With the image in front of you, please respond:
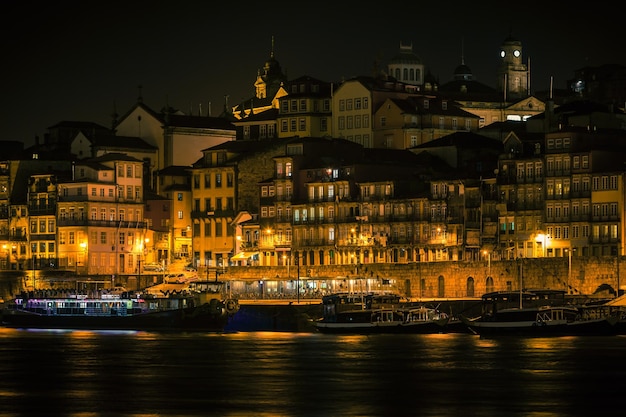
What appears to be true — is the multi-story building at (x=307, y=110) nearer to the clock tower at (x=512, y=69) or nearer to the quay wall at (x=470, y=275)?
the quay wall at (x=470, y=275)

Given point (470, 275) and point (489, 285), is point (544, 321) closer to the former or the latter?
point (489, 285)

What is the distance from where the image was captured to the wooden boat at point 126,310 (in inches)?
4926

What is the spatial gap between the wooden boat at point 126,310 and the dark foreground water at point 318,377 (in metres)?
12.0

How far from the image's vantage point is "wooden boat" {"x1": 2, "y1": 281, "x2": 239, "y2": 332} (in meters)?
125

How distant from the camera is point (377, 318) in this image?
117 metres

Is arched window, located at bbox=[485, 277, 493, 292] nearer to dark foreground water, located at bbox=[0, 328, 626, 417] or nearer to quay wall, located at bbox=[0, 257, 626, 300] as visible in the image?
quay wall, located at bbox=[0, 257, 626, 300]

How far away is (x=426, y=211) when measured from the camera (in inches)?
5689

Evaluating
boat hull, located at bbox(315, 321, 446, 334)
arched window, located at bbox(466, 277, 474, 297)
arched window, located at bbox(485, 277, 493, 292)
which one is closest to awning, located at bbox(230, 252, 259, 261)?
arched window, located at bbox(466, 277, 474, 297)

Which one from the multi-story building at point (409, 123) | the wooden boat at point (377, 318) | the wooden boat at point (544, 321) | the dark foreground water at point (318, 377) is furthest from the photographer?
the multi-story building at point (409, 123)

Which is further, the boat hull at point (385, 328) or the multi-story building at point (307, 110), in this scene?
the multi-story building at point (307, 110)

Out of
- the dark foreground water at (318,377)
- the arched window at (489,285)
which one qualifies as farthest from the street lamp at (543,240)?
the dark foreground water at (318,377)

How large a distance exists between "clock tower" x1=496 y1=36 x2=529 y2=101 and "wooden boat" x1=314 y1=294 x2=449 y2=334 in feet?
231

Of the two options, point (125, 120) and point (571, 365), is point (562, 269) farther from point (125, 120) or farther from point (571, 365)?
point (125, 120)

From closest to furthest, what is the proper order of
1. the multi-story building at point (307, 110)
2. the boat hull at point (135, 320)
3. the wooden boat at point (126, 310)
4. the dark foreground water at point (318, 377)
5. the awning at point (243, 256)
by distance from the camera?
1. the dark foreground water at point (318, 377)
2. the boat hull at point (135, 320)
3. the wooden boat at point (126, 310)
4. the awning at point (243, 256)
5. the multi-story building at point (307, 110)
